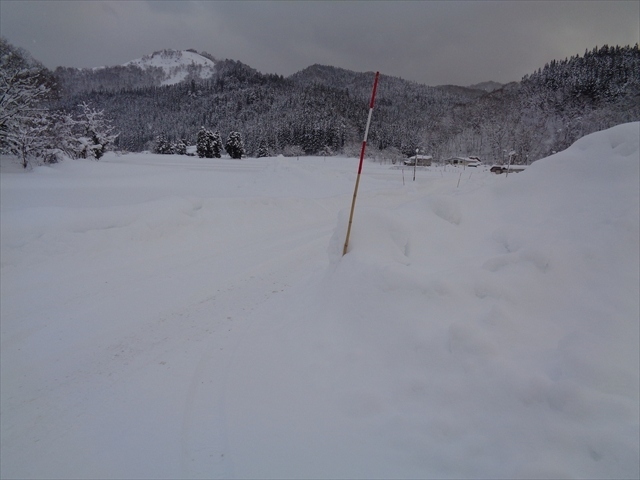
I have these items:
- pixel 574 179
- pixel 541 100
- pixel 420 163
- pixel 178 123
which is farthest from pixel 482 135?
pixel 574 179

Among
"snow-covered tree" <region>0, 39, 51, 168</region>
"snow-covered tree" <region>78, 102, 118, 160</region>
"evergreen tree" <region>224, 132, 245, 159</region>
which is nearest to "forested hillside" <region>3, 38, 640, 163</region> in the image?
"evergreen tree" <region>224, 132, 245, 159</region>

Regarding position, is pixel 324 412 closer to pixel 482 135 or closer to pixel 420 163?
pixel 420 163

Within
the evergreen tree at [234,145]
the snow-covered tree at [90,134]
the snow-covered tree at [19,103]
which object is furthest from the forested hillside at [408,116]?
the snow-covered tree at [19,103]

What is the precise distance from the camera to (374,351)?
3.49 meters

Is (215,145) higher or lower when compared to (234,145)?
lower

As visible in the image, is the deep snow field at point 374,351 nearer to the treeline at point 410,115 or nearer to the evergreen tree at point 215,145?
the evergreen tree at point 215,145

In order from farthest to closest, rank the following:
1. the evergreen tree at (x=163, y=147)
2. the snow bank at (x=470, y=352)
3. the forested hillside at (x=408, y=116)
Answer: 1. the forested hillside at (x=408, y=116)
2. the evergreen tree at (x=163, y=147)
3. the snow bank at (x=470, y=352)

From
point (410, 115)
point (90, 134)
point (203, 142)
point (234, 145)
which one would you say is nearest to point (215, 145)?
point (203, 142)

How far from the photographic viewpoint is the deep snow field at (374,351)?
7.91ft

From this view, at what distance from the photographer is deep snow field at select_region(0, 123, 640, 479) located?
241cm

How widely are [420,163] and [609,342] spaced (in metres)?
71.2

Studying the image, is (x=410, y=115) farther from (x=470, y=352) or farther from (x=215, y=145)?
(x=470, y=352)

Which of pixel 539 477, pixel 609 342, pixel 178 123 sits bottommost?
pixel 539 477

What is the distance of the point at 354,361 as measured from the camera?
3496 millimetres
